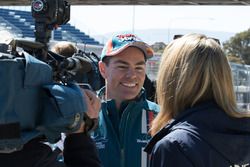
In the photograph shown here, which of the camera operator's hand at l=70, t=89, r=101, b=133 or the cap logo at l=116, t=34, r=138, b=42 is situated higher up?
the cap logo at l=116, t=34, r=138, b=42

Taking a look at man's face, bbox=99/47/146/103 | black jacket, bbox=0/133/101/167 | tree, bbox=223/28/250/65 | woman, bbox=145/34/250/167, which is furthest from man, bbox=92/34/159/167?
tree, bbox=223/28/250/65

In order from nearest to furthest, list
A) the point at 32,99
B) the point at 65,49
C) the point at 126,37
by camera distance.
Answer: the point at 32,99
the point at 126,37
the point at 65,49

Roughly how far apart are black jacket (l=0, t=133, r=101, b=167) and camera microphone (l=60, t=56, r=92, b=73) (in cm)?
25

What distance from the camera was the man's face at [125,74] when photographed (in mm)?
2768

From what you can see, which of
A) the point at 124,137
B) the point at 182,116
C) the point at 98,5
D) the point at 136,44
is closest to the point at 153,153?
the point at 182,116

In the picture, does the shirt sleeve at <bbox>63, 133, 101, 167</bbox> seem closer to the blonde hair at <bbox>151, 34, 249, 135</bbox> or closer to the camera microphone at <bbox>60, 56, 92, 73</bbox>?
the camera microphone at <bbox>60, 56, 92, 73</bbox>

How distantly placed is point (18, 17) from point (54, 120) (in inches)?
1683

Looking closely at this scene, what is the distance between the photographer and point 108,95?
9.32 feet

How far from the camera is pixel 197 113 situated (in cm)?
194

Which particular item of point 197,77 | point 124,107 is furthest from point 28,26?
point 197,77

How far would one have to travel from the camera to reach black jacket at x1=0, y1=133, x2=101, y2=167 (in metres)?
1.55

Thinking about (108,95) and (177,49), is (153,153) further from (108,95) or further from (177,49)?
(108,95)

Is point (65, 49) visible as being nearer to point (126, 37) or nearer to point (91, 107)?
point (126, 37)

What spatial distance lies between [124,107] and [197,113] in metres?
0.82
